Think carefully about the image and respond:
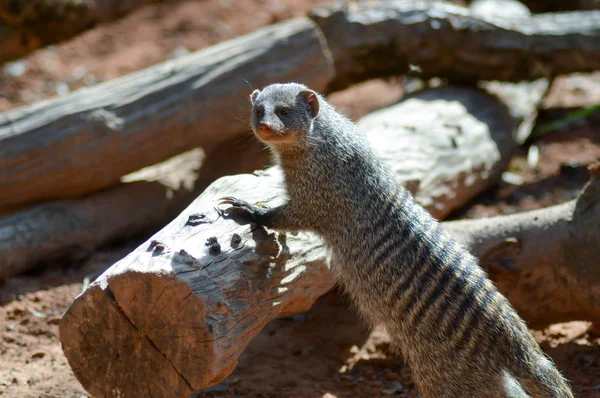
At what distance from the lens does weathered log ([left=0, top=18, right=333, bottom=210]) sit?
14.6 feet

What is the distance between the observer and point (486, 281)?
121 inches

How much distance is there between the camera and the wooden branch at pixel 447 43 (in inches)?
217

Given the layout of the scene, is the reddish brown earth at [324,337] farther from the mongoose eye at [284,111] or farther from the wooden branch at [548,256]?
the mongoose eye at [284,111]

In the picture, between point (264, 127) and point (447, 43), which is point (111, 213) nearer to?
point (264, 127)

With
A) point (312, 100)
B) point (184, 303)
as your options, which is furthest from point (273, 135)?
point (184, 303)

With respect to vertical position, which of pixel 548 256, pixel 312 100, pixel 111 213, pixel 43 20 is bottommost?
pixel 111 213

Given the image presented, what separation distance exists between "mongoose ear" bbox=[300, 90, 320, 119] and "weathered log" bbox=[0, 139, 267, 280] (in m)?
1.59

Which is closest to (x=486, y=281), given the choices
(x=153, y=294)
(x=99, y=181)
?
(x=153, y=294)

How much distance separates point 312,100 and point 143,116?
1.69 metres

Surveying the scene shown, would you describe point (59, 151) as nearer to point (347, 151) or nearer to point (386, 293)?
point (347, 151)

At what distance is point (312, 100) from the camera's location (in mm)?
3416

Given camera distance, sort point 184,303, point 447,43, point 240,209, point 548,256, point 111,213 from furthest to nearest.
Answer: point 447,43 → point 111,213 → point 548,256 → point 240,209 → point 184,303

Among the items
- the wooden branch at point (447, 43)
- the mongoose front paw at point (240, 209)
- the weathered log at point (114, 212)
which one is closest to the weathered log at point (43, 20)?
the weathered log at point (114, 212)

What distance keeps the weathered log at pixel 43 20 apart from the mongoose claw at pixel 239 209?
3514 millimetres
